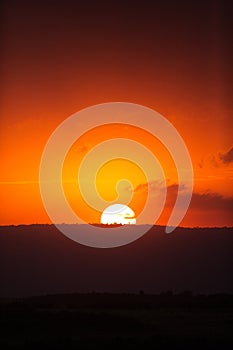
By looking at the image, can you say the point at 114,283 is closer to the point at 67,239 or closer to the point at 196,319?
the point at 67,239

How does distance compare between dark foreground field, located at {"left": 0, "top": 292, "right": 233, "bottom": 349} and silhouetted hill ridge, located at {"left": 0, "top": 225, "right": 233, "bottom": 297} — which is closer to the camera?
dark foreground field, located at {"left": 0, "top": 292, "right": 233, "bottom": 349}

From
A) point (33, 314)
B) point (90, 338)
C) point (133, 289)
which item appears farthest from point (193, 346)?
point (133, 289)

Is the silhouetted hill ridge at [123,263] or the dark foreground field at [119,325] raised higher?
the silhouetted hill ridge at [123,263]

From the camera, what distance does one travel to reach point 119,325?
50781 mm

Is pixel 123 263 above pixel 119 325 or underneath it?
above

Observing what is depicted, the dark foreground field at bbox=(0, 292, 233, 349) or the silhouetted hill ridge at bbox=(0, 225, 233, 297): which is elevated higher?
the silhouetted hill ridge at bbox=(0, 225, 233, 297)

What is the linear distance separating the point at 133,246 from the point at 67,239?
27.4ft

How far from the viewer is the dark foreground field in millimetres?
43938

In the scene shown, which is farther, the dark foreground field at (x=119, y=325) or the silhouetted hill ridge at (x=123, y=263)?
the silhouetted hill ridge at (x=123, y=263)

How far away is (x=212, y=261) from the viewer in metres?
115

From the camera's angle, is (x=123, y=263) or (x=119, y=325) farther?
(x=123, y=263)

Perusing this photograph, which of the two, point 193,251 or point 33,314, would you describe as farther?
point 193,251

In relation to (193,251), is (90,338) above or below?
below

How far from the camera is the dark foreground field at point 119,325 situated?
43.9 metres
